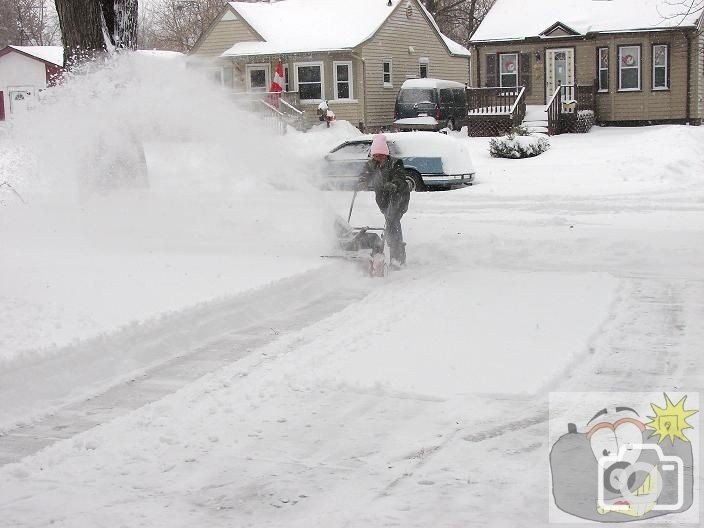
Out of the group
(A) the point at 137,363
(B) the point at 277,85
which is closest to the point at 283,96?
(B) the point at 277,85

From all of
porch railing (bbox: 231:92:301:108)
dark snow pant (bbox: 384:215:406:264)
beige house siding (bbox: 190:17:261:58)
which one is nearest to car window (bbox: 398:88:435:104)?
porch railing (bbox: 231:92:301:108)

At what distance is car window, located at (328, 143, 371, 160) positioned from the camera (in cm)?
2180

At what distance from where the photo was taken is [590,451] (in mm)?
5617

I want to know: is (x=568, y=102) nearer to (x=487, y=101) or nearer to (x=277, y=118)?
(x=487, y=101)

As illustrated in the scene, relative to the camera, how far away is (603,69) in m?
35.1

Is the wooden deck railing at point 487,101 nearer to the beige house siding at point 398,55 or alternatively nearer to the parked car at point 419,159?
the beige house siding at point 398,55

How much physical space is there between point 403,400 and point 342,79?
33.5m

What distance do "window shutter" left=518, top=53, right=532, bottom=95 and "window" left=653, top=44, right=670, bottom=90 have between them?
458 cm

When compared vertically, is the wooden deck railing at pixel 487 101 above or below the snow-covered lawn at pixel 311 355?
above

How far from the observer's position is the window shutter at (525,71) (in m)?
36.0

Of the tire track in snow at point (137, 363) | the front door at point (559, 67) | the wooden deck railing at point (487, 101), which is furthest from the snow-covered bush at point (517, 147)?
the tire track in snow at point (137, 363)

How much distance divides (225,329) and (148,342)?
3.41 ft

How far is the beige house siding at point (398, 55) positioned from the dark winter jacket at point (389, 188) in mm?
27069

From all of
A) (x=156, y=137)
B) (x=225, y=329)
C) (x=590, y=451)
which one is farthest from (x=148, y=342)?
(x=156, y=137)
